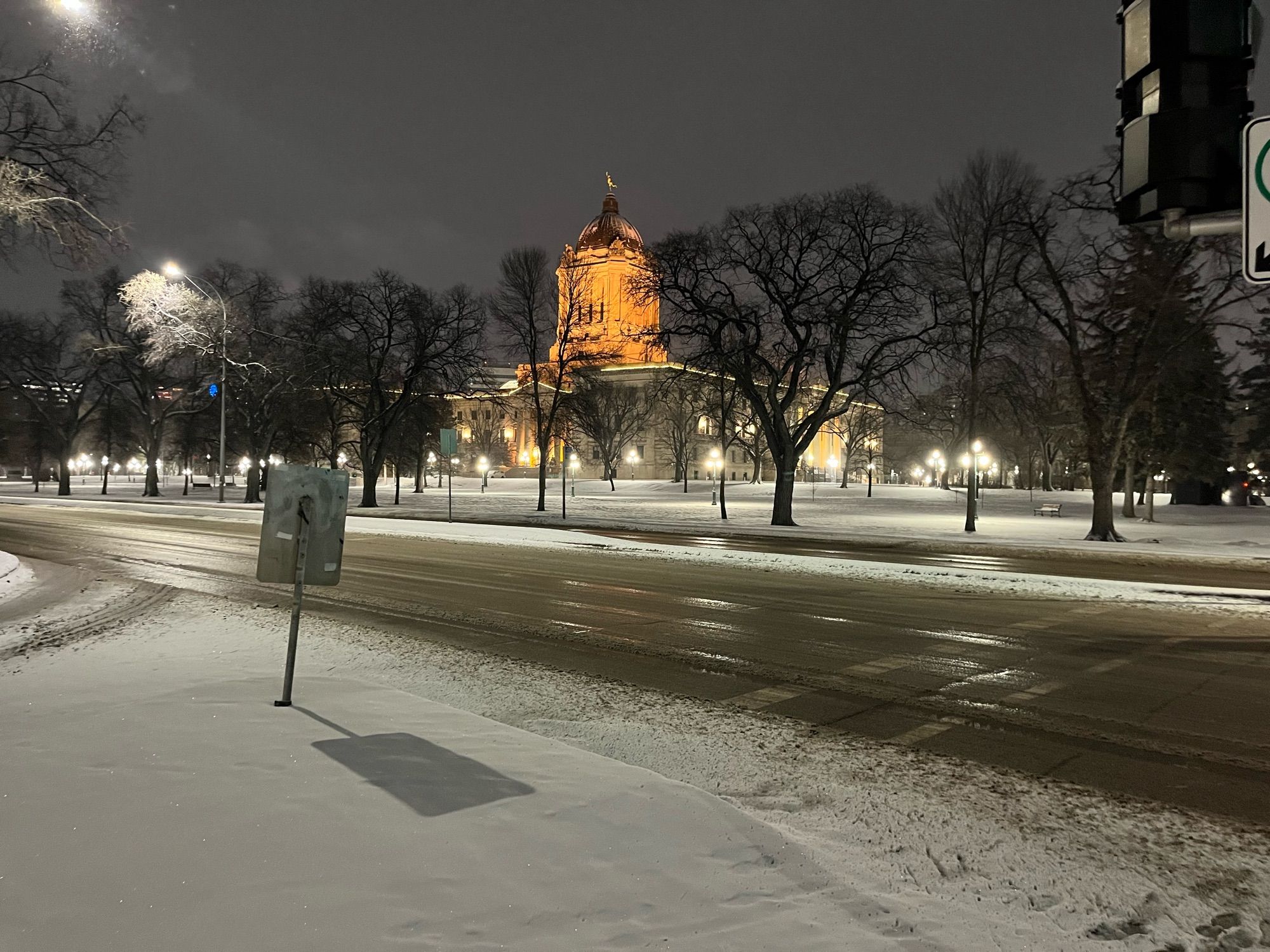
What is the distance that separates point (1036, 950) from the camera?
129 inches

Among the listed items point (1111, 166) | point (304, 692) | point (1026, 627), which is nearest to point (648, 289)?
point (1111, 166)

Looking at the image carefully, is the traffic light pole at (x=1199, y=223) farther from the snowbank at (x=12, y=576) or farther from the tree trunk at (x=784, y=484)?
the tree trunk at (x=784, y=484)

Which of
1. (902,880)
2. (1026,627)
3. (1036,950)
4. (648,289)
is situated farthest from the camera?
(648,289)

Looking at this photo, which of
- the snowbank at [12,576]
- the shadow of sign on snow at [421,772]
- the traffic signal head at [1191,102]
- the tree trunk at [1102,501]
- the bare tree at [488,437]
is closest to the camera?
the traffic signal head at [1191,102]

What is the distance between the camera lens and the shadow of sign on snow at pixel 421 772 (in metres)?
4.48

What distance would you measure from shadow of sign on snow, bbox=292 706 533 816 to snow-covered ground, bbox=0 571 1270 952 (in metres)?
0.02

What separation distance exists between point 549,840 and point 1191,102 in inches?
160

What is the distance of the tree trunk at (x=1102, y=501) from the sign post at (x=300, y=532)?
1071 inches

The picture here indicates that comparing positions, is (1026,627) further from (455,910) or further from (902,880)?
(455,910)

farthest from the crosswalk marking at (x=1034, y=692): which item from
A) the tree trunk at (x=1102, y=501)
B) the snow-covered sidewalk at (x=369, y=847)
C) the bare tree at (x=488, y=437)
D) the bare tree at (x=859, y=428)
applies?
the bare tree at (x=488, y=437)

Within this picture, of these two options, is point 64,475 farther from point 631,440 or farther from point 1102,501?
point 1102,501

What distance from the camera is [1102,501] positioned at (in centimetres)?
2783

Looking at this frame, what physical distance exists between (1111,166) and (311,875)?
28950mm

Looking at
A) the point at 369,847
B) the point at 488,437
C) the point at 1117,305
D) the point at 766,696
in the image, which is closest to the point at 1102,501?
the point at 1117,305
